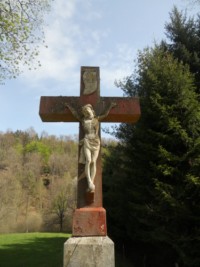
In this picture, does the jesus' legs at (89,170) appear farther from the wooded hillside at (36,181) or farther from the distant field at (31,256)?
the wooded hillside at (36,181)

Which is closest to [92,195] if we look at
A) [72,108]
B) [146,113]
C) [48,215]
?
[72,108]

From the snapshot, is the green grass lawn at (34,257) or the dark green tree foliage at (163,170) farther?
the green grass lawn at (34,257)

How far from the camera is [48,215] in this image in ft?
179

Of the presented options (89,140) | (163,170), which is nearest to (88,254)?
(89,140)

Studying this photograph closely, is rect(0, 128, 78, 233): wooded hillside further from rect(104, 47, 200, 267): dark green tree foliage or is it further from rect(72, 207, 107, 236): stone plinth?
rect(72, 207, 107, 236): stone plinth

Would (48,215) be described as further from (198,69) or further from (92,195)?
(92,195)

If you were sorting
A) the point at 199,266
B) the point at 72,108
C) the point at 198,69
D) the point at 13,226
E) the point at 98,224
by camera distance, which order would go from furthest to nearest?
the point at 13,226 < the point at 198,69 < the point at 199,266 < the point at 72,108 < the point at 98,224

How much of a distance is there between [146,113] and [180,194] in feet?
11.6

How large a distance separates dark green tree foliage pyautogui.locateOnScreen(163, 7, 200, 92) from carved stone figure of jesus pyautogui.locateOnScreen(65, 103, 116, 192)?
10353mm

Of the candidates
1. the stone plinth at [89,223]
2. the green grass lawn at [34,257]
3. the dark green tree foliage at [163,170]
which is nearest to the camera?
the stone plinth at [89,223]

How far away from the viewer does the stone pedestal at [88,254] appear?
5859mm

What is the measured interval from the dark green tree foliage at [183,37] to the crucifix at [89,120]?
979cm

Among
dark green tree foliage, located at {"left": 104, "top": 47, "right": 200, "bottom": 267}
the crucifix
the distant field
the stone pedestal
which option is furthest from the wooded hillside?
the stone pedestal

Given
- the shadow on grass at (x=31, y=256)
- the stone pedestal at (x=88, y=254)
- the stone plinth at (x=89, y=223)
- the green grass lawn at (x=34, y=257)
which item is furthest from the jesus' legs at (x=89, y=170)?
the shadow on grass at (x=31, y=256)
